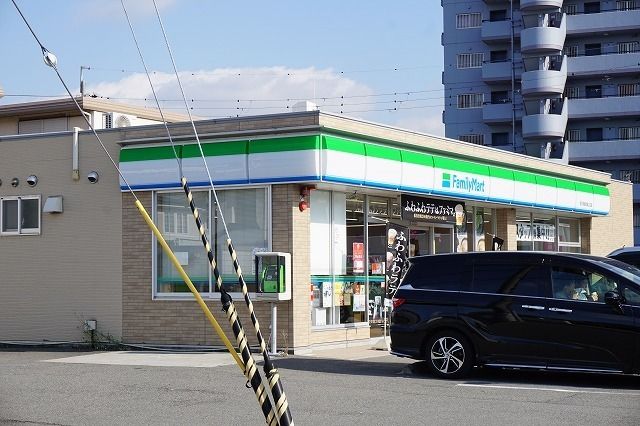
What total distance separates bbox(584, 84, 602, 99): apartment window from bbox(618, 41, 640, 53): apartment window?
9.68 ft

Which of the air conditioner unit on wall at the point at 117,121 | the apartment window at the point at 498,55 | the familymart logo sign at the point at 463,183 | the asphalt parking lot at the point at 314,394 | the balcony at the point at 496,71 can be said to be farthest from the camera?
the apartment window at the point at 498,55

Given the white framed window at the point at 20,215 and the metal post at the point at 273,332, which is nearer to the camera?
the metal post at the point at 273,332

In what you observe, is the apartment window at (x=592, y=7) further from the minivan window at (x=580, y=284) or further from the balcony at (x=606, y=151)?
the minivan window at (x=580, y=284)

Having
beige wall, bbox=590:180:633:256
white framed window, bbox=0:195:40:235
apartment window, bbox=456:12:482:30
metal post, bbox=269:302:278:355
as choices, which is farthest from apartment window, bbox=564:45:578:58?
metal post, bbox=269:302:278:355

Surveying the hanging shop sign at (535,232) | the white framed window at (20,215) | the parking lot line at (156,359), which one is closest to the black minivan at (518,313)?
the parking lot line at (156,359)

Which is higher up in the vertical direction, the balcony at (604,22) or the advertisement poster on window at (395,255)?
the balcony at (604,22)

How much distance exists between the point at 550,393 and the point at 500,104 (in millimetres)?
59434

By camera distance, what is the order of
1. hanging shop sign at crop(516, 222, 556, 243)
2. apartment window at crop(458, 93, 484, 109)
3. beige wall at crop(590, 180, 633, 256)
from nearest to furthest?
hanging shop sign at crop(516, 222, 556, 243), beige wall at crop(590, 180, 633, 256), apartment window at crop(458, 93, 484, 109)

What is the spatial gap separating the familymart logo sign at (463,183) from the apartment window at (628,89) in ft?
159

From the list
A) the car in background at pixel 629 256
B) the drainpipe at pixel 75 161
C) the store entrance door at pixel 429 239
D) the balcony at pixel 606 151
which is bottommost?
the car in background at pixel 629 256

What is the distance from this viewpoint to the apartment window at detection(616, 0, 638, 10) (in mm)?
68000

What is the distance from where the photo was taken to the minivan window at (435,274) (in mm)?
13953

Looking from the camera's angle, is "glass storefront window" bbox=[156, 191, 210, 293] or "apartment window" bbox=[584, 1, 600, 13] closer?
"glass storefront window" bbox=[156, 191, 210, 293]

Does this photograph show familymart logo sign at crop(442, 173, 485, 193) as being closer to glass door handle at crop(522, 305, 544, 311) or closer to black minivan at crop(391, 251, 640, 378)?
black minivan at crop(391, 251, 640, 378)
